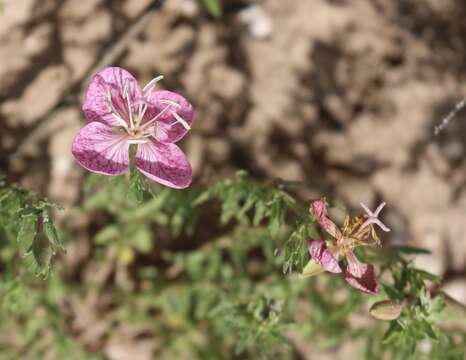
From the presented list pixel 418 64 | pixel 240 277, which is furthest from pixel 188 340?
pixel 418 64

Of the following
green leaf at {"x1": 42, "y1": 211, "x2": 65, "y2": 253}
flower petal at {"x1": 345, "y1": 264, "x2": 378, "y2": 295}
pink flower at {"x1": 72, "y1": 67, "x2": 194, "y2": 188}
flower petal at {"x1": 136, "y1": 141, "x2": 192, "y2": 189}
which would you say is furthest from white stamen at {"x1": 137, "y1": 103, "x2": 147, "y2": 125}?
flower petal at {"x1": 345, "y1": 264, "x2": 378, "y2": 295}

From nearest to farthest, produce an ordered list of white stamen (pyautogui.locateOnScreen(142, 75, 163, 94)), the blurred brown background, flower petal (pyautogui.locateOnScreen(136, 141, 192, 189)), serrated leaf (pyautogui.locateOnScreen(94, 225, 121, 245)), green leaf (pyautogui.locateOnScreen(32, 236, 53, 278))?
1. green leaf (pyautogui.locateOnScreen(32, 236, 53, 278))
2. flower petal (pyautogui.locateOnScreen(136, 141, 192, 189))
3. white stamen (pyautogui.locateOnScreen(142, 75, 163, 94))
4. serrated leaf (pyautogui.locateOnScreen(94, 225, 121, 245))
5. the blurred brown background

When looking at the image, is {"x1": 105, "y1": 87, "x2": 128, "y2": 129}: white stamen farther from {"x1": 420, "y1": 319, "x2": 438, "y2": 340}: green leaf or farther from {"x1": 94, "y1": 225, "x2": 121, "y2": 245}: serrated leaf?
{"x1": 420, "y1": 319, "x2": 438, "y2": 340}: green leaf

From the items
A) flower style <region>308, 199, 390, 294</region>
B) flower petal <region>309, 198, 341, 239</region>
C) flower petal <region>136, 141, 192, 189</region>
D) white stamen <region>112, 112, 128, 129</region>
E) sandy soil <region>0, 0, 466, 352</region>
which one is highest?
white stamen <region>112, 112, 128, 129</region>

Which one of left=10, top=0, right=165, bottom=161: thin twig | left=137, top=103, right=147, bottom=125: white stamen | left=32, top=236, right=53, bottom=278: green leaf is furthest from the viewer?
left=10, top=0, right=165, bottom=161: thin twig

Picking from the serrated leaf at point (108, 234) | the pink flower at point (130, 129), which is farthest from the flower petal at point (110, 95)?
the serrated leaf at point (108, 234)

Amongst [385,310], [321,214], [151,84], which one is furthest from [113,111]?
[385,310]
